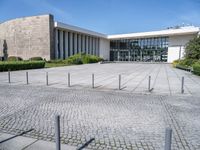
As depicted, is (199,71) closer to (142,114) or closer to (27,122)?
(142,114)

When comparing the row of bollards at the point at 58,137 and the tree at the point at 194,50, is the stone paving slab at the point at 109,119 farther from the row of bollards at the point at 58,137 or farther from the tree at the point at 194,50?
the tree at the point at 194,50

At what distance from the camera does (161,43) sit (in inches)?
2074

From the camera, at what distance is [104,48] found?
6081 centimetres

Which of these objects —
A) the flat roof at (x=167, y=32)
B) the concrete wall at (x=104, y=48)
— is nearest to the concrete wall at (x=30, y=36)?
the concrete wall at (x=104, y=48)

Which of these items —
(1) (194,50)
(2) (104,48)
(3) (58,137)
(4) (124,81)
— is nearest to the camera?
(3) (58,137)

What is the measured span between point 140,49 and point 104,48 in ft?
41.5

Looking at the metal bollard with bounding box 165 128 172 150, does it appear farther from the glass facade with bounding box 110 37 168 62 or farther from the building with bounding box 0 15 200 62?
the glass facade with bounding box 110 37 168 62

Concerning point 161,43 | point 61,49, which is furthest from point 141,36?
point 61,49

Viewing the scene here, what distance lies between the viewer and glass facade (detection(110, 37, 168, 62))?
174 feet

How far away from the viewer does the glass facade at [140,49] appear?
53031 millimetres

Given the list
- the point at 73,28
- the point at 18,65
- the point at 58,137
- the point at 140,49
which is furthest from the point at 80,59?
the point at 58,137

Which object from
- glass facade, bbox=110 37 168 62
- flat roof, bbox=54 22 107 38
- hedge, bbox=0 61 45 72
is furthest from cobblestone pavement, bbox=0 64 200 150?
glass facade, bbox=110 37 168 62

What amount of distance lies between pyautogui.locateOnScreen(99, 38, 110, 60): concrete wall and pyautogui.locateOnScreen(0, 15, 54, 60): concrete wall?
23.2m

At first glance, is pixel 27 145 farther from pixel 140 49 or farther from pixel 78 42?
pixel 140 49
